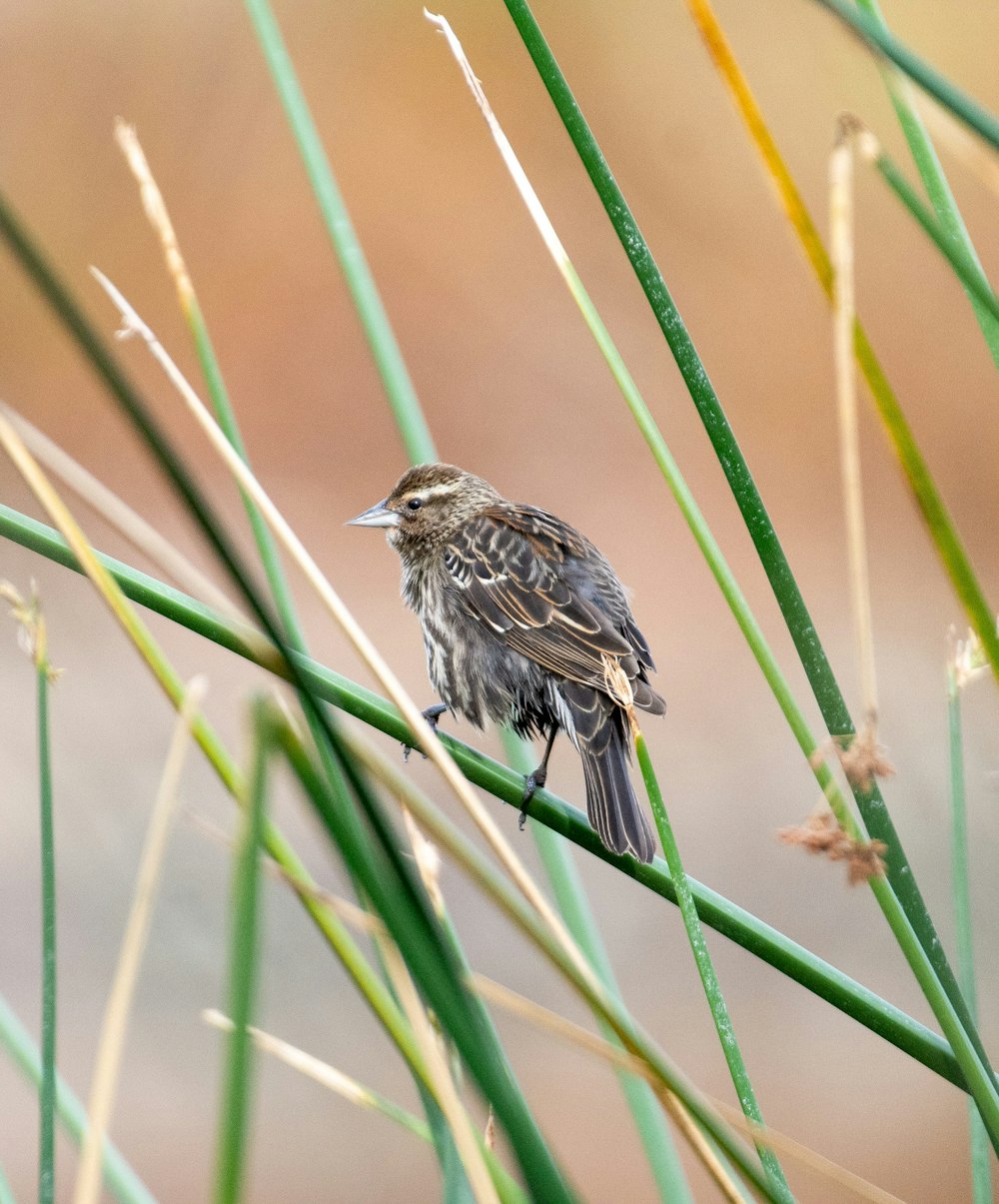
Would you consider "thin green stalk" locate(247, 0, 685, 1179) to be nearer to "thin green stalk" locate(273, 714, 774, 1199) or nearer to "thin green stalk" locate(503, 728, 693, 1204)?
"thin green stalk" locate(503, 728, 693, 1204)

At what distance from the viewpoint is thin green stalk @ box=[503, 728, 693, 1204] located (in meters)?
1.45

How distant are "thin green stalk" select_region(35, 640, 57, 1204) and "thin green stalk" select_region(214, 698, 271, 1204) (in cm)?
43

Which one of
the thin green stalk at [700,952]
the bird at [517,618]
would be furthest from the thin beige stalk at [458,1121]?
the bird at [517,618]

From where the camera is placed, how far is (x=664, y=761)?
6.94 metres

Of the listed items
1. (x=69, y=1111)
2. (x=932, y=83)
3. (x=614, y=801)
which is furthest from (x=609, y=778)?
(x=932, y=83)

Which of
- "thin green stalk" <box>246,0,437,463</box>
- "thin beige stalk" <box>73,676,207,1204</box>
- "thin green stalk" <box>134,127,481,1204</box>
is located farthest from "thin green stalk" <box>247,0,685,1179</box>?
"thin beige stalk" <box>73,676,207,1204</box>

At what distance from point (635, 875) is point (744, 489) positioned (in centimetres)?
66

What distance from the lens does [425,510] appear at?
360 cm

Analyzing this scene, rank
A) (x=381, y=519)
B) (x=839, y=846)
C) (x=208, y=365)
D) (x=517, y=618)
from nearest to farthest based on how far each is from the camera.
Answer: (x=839, y=846), (x=208, y=365), (x=517, y=618), (x=381, y=519)

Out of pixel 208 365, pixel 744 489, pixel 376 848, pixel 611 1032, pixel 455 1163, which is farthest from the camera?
pixel 208 365

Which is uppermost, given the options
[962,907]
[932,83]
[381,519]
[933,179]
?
[381,519]

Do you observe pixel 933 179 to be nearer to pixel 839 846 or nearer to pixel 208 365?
pixel 839 846

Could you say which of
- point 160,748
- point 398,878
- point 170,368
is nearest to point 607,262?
point 160,748

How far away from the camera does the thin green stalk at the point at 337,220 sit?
64.9 inches
